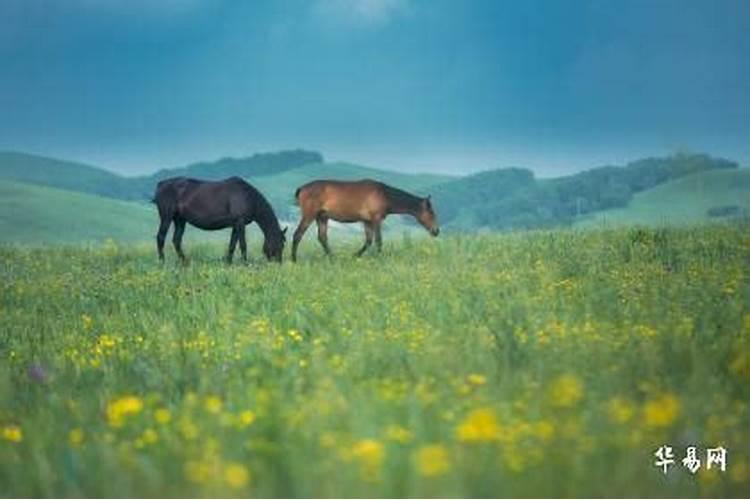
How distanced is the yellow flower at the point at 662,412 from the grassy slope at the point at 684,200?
3.08m

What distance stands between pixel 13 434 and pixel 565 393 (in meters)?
2.01

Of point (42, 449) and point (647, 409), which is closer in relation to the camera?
point (647, 409)

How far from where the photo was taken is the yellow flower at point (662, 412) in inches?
124

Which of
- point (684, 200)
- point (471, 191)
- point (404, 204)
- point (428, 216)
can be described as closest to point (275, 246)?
point (404, 204)

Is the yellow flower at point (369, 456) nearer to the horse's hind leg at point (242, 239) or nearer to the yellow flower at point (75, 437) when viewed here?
the yellow flower at point (75, 437)

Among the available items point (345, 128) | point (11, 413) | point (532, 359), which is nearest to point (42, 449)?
point (11, 413)

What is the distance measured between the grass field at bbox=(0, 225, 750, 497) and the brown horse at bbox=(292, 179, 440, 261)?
1718 mm

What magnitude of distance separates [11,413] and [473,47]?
3.74 meters

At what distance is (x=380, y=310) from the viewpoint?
17.7 ft

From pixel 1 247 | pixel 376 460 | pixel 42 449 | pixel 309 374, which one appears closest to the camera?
pixel 376 460

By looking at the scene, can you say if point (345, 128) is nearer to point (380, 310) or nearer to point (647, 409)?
point (380, 310)

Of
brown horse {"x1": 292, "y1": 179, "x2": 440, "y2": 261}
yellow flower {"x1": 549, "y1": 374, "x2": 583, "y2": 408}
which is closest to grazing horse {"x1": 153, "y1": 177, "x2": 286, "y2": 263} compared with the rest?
brown horse {"x1": 292, "y1": 179, "x2": 440, "y2": 261}

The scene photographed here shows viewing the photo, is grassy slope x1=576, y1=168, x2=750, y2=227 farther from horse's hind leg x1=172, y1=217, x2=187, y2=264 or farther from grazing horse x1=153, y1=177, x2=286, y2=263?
horse's hind leg x1=172, y1=217, x2=187, y2=264

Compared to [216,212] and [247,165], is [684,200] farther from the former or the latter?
[216,212]
